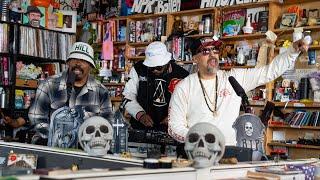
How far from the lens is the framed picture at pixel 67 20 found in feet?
25.1

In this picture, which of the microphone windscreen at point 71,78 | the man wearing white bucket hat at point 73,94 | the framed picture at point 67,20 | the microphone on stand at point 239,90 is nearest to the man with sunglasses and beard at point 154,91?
the man wearing white bucket hat at point 73,94

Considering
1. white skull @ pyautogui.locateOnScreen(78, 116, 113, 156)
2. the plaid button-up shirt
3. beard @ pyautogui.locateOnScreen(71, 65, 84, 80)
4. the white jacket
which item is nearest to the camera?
white skull @ pyautogui.locateOnScreen(78, 116, 113, 156)

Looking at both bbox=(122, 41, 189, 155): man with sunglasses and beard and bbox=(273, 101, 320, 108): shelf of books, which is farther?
bbox=(273, 101, 320, 108): shelf of books

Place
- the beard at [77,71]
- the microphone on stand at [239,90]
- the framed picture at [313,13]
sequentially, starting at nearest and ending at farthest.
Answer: the microphone on stand at [239,90], the beard at [77,71], the framed picture at [313,13]

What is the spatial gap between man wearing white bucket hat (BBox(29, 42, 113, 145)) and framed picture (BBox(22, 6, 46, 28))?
11.4 ft

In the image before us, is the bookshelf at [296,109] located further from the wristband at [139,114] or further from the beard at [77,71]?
the beard at [77,71]

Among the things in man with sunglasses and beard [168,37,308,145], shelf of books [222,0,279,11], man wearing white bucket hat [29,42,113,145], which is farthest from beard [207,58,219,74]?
shelf of books [222,0,279,11]

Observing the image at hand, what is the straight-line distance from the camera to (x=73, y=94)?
147 inches

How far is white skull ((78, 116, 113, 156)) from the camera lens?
2156 millimetres

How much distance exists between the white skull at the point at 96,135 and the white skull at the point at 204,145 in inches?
15.1

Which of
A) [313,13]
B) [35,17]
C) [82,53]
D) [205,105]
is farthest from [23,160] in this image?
[35,17]

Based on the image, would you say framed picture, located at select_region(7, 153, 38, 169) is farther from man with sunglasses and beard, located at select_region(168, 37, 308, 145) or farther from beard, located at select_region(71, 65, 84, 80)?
beard, located at select_region(71, 65, 84, 80)

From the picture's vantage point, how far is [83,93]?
3.75m

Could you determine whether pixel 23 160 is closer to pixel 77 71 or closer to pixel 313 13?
pixel 77 71
